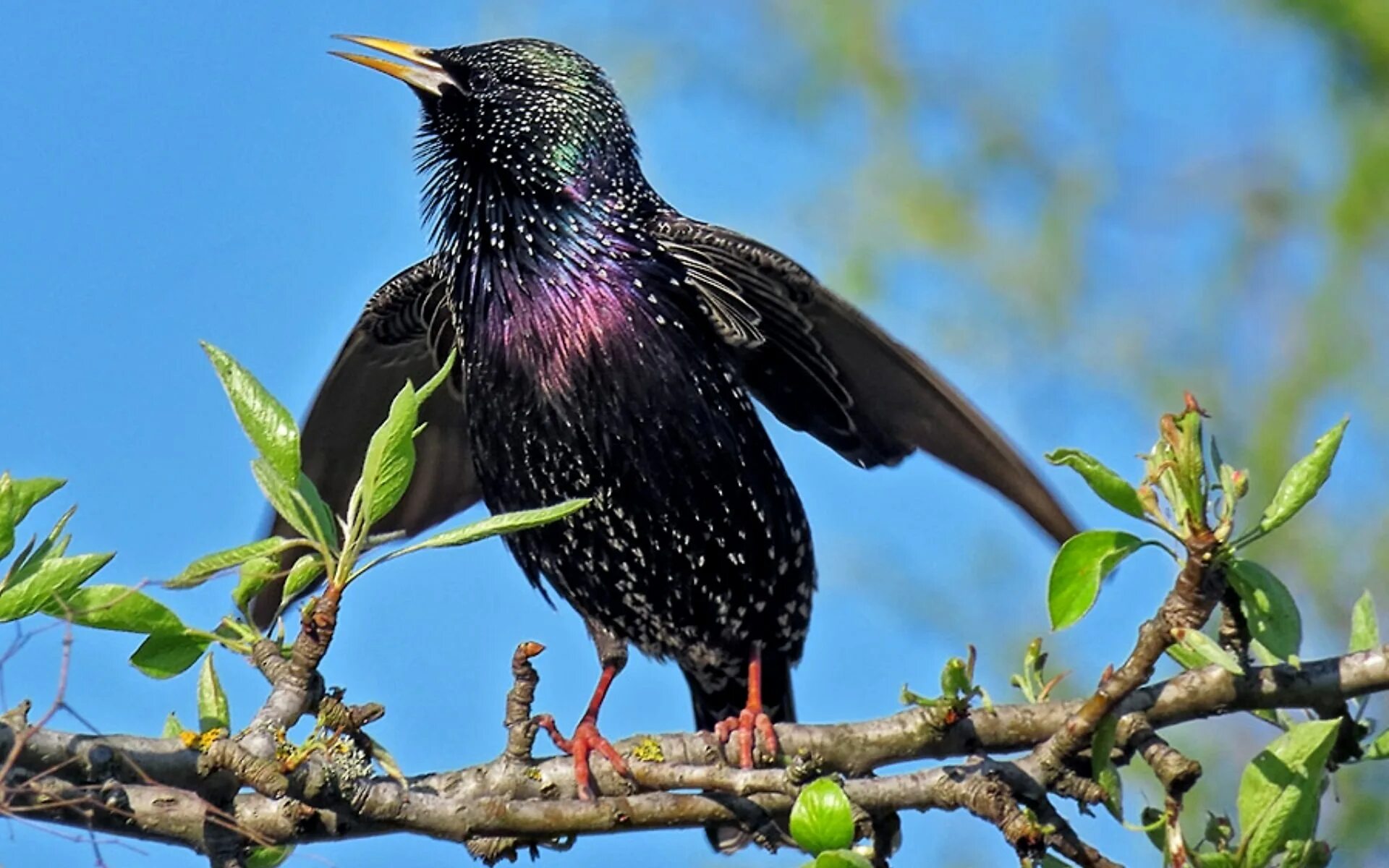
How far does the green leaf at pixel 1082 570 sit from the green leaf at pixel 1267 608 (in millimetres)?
190

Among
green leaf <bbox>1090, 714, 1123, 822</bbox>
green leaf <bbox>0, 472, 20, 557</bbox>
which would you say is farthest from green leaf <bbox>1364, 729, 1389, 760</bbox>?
green leaf <bbox>0, 472, 20, 557</bbox>

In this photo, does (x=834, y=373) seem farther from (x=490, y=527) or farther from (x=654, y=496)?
(x=490, y=527)

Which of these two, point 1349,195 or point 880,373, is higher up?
point 1349,195

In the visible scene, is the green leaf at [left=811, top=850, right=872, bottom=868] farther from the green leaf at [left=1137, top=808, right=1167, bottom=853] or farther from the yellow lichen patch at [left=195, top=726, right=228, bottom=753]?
the yellow lichen patch at [left=195, top=726, right=228, bottom=753]

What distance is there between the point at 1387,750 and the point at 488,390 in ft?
7.52

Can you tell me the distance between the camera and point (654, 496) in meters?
4.48

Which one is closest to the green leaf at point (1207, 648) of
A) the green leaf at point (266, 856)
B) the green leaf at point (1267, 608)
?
the green leaf at point (1267, 608)

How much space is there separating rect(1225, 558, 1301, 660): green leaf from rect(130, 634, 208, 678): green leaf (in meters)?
1.49

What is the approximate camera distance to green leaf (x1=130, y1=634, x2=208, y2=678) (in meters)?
2.71

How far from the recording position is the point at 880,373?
5012 millimetres

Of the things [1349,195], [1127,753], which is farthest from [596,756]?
[1349,195]

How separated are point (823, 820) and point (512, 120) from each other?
8.91 ft

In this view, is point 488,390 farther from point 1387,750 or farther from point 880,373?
point 1387,750

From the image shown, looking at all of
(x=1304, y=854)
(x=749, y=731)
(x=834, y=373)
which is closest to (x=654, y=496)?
(x=834, y=373)
